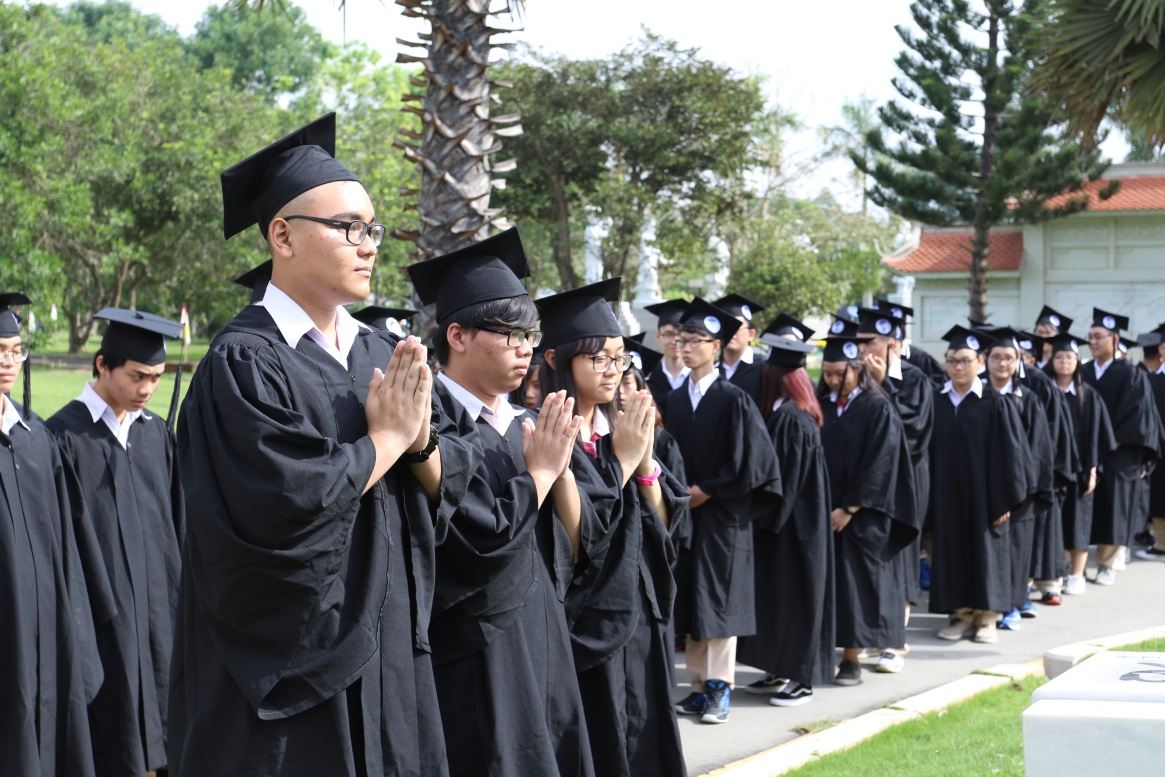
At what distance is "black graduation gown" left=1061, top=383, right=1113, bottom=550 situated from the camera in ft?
35.3

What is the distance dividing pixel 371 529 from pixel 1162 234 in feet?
104

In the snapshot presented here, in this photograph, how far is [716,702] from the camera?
21.9ft

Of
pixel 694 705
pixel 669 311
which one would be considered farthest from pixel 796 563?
pixel 669 311

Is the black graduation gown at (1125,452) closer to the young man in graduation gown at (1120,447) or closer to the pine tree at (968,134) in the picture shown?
the young man in graduation gown at (1120,447)

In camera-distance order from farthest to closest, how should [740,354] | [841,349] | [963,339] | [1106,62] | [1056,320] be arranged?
1. [1106,62]
2. [1056,320]
3. [963,339]
4. [740,354]
5. [841,349]

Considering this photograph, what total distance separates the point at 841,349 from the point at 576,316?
3.79 metres

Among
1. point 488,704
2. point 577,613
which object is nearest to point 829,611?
point 577,613

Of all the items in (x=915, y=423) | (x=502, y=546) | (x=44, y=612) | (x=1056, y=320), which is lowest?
(x=44, y=612)

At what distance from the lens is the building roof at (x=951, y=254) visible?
3178cm

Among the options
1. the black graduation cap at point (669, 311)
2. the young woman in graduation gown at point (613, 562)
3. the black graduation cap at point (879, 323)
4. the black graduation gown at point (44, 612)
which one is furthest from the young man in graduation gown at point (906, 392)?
the black graduation gown at point (44, 612)

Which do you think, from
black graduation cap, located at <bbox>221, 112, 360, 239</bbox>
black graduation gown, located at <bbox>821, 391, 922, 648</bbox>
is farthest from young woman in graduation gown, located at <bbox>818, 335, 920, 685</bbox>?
black graduation cap, located at <bbox>221, 112, 360, 239</bbox>

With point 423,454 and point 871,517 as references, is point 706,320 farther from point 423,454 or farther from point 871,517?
point 423,454

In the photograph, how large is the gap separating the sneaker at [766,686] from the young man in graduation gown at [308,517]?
4.65 metres

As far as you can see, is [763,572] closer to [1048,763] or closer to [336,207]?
[1048,763]
